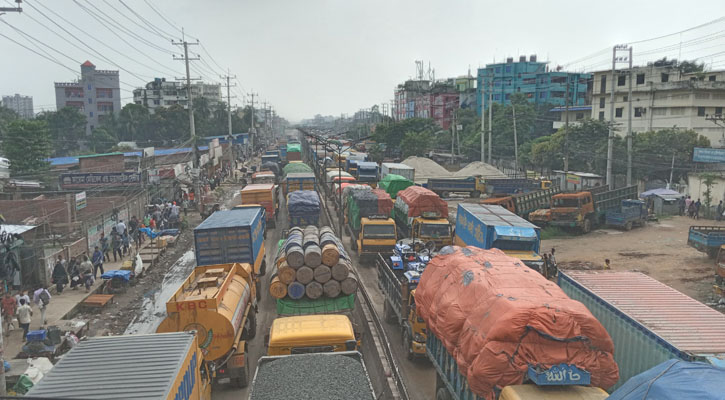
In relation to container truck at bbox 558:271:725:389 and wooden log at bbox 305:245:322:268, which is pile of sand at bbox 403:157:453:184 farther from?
container truck at bbox 558:271:725:389

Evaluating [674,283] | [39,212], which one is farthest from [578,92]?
[39,212]

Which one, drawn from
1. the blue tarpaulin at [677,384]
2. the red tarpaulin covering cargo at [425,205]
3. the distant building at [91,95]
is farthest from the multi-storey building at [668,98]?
the distant building at [91,95]

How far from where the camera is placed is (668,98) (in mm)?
51906

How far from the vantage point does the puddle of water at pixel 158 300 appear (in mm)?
15570

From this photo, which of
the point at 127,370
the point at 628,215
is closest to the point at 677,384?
the point at 127,370

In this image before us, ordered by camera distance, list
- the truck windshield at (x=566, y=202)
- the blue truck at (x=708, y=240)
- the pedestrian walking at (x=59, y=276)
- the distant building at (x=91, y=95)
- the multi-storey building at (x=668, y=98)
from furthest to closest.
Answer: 1. the distant building at (x=91, y=95)
2. the multi-storey building at (x=668, y=98)
3. the truck windshield at (x=566, y=202)
4. the blue truck at (x=708, y=240)
5. the pedestrian walking at (x=59, y=276)

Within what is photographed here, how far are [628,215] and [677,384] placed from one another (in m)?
28.6

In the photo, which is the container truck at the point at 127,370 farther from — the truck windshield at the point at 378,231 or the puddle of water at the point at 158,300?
the truck windshield at the point at 378,231

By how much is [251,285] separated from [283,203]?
26.6 metres

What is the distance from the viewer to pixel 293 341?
9664 millimetres

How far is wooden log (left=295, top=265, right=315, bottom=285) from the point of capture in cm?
1364

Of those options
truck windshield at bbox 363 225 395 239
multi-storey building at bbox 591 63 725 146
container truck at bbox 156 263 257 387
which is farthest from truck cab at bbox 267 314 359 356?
multi-storey building at bbox 591 63 725 146

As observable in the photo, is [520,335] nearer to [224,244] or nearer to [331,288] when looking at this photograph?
[331,288]

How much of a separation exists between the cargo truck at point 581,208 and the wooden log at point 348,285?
18.5 m
